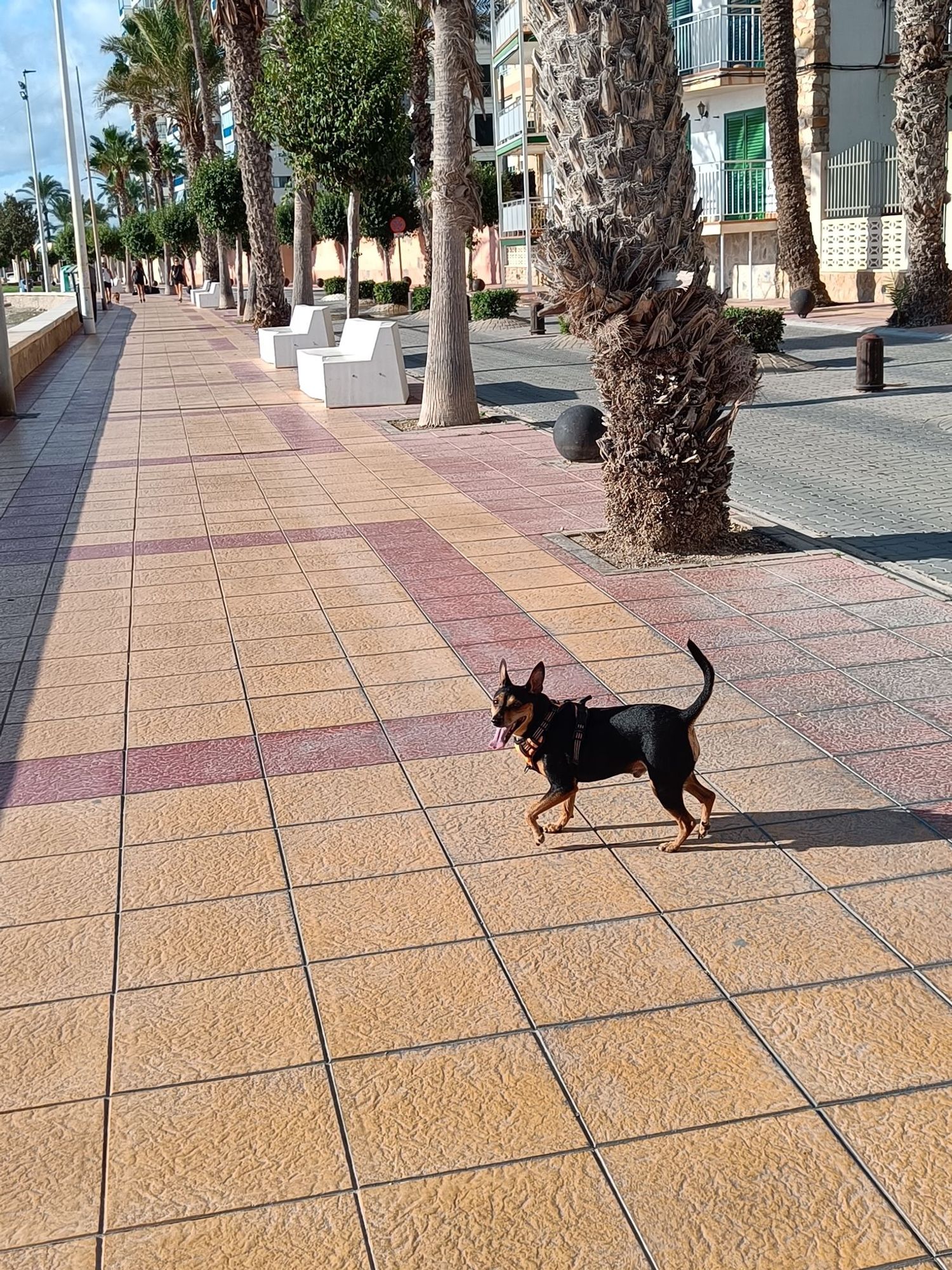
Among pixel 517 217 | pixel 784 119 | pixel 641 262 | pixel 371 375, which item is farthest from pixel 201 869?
pixel 517 217

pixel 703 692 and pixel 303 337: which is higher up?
pixel 303 337

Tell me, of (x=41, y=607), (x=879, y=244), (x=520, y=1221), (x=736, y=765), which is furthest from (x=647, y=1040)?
(x=879, y=244)

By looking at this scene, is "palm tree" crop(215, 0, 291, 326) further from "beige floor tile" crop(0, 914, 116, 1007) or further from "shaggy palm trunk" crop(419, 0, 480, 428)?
"beige floor tile" crop(0, 914, 116, 1007)

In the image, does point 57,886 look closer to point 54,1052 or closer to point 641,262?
point 54,1052

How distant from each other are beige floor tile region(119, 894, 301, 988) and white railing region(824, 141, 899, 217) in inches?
1146

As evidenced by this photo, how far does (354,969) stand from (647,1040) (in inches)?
34.1

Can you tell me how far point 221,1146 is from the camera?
9.95 ft

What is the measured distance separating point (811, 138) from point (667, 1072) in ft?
104

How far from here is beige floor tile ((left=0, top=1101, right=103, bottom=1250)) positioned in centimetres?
281

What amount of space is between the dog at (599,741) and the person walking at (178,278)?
6392 cm

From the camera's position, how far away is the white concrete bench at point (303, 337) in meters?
22.9

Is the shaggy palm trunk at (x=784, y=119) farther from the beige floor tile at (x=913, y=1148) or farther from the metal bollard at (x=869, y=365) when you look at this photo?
the beige floor tile at (x=913, y=1148)

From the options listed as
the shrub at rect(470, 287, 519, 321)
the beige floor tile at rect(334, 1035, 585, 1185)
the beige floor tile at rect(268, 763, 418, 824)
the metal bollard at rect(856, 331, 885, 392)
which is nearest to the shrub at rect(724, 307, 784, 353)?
the metal bollard at rect(856, 331, 885, 392)

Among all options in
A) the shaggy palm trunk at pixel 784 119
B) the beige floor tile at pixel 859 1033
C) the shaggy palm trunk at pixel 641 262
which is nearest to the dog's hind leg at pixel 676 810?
the beige floor tile at pixel 859 1033
